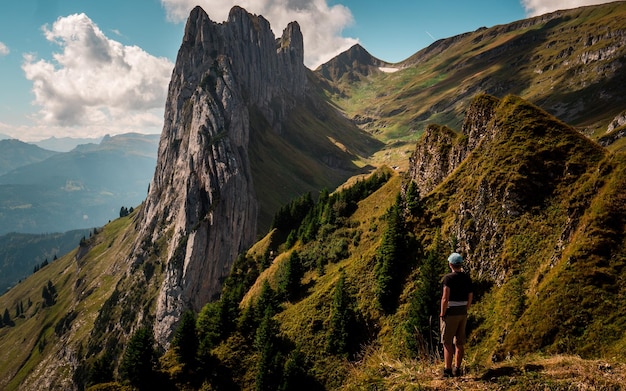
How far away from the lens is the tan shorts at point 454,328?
13.2m

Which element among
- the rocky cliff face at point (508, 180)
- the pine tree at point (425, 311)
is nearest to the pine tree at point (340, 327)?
the pine tree at point (425, 311)

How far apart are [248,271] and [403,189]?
53892 mm

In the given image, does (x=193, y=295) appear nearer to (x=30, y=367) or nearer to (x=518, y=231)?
(x=30, y=367)

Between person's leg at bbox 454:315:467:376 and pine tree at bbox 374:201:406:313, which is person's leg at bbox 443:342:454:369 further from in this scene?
pine tree at bbox 374:201:406:313

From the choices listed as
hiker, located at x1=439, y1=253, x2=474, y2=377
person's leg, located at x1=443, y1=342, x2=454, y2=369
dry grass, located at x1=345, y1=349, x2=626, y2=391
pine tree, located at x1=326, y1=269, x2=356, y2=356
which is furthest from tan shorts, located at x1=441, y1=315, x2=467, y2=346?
pine tree, located at x1=326, y1=269, x2=356, y2=356

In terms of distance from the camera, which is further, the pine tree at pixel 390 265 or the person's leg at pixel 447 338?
the pine tree at pixel 390 265

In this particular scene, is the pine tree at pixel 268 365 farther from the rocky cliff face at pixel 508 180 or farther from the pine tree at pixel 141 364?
the rocky cliff face at pixel 508 180

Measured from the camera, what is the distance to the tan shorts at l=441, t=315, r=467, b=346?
13.2m

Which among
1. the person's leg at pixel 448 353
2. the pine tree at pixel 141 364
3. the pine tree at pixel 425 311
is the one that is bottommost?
the pine tree at pixel 141 364

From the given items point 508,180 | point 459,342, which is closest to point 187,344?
point 459,342

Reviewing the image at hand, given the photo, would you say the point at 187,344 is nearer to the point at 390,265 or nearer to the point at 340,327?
the point at 340,327

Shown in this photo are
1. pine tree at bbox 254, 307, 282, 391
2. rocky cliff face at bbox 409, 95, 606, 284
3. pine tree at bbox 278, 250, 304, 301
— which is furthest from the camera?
pine tree at bbox 278, 250, 304, 301

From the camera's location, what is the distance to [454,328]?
43.6ft

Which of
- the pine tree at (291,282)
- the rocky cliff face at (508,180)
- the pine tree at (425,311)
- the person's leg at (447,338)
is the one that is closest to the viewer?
the person's leg at (447,338)
